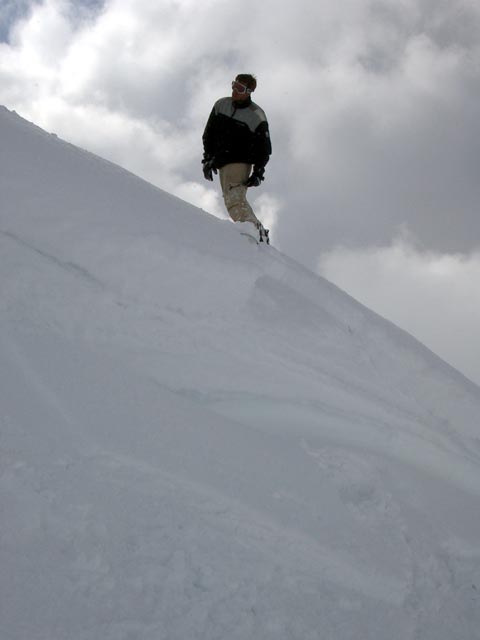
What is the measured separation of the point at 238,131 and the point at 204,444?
3901mm

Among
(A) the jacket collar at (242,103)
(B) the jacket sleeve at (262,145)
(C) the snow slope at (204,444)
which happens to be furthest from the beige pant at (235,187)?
(C) the snow slope at (204,444)

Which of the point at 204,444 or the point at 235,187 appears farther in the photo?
the point at 235,187

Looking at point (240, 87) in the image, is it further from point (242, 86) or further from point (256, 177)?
point (256, 177)

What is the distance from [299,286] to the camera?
3.66 metres

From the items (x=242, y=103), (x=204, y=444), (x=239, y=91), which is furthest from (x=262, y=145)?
(x=204, y=444)

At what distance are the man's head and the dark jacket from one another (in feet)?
0.17

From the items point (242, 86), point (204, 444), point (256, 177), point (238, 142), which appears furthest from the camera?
point (256, 177)

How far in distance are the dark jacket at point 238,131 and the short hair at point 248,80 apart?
0.41ft

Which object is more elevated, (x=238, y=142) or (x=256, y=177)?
(x=238, y=142)

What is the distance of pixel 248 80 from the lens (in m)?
5.33

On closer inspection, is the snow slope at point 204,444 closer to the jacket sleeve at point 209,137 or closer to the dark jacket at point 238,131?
the dark jacket at point 238,131

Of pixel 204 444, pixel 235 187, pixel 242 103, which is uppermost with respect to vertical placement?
pixel 242 103

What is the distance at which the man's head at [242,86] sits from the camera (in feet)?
17.4

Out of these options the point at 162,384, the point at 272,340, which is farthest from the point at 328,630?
the point at 272,340
